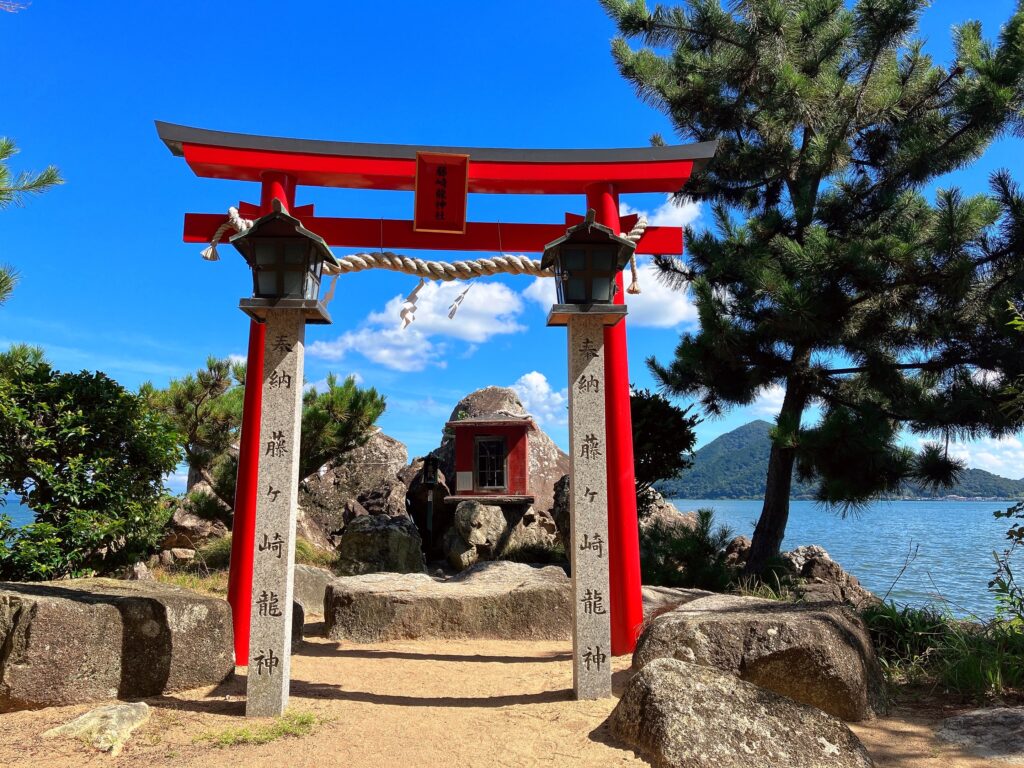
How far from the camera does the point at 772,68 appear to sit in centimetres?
1096

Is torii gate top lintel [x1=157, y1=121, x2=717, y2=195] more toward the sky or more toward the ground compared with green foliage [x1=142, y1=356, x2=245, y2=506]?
more toward the sky

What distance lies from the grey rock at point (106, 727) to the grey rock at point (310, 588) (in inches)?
159

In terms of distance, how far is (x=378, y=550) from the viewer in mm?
10992

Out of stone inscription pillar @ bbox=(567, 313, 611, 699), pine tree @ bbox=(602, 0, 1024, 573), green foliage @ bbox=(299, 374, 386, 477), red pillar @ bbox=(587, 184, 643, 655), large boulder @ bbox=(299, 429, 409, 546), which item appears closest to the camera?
stone inscription pillar @ bbox=(567, 313, 611, 699)

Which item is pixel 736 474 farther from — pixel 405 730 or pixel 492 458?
pixel 405 730

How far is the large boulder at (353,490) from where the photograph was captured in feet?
50.1

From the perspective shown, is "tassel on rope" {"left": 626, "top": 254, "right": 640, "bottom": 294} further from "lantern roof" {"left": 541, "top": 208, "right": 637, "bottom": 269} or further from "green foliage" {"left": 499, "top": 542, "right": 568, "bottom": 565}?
"green foliage" {"left": 499, "top": 542, "right": 568, "bottom": 565}

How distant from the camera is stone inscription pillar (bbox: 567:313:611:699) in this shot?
14.5 feet

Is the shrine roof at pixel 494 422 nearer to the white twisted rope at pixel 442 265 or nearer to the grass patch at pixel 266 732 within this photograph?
the white twisted rope at pixel 442 265

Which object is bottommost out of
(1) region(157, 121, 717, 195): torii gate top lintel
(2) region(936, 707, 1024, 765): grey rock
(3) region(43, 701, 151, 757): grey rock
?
(2) region(936, 707, 1024, 765): grey rock

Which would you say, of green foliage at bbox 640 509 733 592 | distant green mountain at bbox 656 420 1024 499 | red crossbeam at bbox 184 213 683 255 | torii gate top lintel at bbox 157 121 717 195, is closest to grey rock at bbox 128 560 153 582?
red crossbeam at bbox 184 213 683 255

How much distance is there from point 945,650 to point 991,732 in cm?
161

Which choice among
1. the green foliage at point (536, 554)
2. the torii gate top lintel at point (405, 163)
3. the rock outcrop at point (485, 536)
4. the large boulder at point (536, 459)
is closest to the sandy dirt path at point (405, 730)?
the torii gate top lintel at point (405, 163)

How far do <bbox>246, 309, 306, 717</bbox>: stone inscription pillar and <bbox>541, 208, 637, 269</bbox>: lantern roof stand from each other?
182 cm
